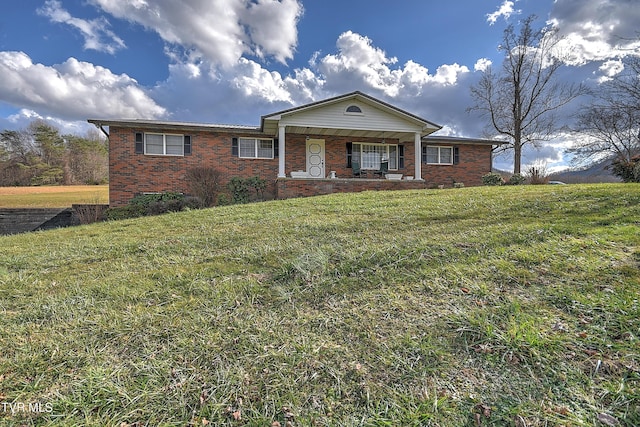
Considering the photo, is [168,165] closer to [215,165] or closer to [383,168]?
[215,165]

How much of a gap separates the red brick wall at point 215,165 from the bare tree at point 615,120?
12.1 metres

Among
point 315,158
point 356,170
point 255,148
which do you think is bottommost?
point 356,170

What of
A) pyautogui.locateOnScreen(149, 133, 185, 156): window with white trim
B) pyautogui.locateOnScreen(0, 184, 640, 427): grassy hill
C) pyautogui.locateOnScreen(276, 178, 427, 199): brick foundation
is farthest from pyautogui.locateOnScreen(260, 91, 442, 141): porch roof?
pyautogui.locateOnScreen(0, 184, 640, 427): grassy hill

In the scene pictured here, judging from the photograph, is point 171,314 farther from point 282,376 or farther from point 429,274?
point 429,274

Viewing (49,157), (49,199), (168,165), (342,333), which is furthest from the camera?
(49,157)

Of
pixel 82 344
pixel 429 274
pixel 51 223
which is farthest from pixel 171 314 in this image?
pixel 51 223

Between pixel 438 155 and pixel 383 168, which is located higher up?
pixel 438 155

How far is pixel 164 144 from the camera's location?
13352 mm

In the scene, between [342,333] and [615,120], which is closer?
[342,333]

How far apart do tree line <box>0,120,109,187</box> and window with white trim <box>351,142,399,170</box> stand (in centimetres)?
3420

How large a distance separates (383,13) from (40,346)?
13.5m

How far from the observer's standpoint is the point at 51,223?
39.6 feet

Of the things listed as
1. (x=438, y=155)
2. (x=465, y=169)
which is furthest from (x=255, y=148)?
(x=465, y=169)

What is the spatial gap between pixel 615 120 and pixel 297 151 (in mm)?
22477
